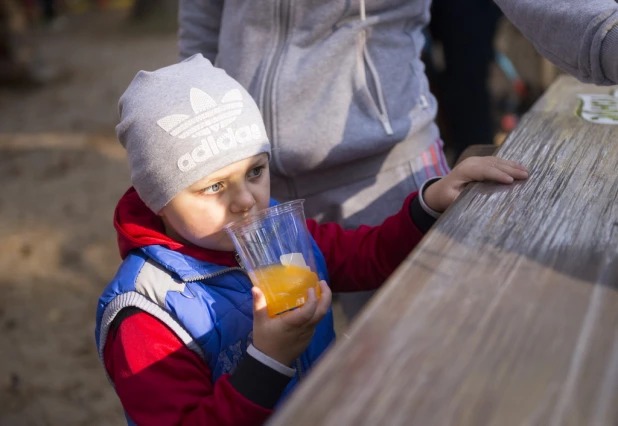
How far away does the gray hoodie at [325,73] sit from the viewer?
185 cm

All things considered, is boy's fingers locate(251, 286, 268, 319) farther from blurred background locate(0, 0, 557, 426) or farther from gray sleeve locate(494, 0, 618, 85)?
blurred background locate(0, 0, 557, 426)

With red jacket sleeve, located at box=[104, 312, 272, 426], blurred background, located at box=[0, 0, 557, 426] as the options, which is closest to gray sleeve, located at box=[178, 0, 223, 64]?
red jacket sleeve, located at box=[104, 312, 272, 426]

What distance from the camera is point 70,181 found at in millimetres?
5797

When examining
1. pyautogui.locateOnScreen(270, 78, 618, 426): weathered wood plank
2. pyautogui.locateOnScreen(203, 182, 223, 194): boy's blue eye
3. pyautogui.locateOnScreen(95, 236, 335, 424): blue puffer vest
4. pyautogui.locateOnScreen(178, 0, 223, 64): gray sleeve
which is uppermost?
pyautogui.locateOnScreen(270, 78, 618, 426): weathered wood plank

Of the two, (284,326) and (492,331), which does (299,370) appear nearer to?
(284,326)

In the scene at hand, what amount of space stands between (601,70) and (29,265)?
391 cm

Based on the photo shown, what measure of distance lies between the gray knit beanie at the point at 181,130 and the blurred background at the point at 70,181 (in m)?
1.76

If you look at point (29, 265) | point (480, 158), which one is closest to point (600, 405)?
point (480, 158)

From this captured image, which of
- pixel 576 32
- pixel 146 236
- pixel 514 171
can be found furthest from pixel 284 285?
pixel 576 32

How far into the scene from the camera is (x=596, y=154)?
4.53 ft

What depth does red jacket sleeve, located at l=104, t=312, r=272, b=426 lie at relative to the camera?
4.11 feet

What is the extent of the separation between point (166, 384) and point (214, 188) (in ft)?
1.44

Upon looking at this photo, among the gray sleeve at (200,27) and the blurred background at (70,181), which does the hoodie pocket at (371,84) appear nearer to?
the gray sleeve at (200,27)

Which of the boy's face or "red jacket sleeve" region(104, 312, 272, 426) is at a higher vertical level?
the boy's face
